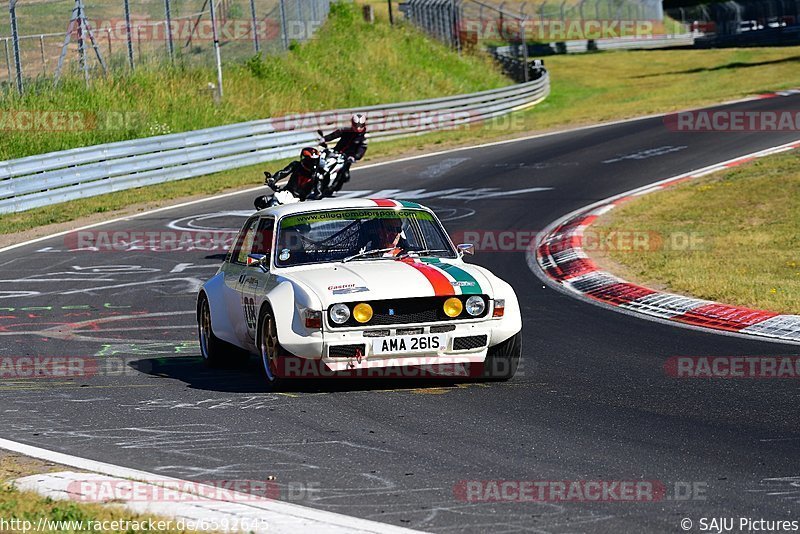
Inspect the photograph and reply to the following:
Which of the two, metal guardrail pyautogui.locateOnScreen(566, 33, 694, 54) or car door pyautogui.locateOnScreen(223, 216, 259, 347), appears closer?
car door pyautogui.locateOnScreen(223, 216, 259, 347)

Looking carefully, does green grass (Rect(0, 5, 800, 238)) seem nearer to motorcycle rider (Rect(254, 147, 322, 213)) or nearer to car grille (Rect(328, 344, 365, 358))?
motorcycle rider (Rect(254, 147, 322, 213))

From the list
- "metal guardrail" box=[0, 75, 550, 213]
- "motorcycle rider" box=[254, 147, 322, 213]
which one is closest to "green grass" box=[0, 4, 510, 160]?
"metal guardrail" box=[0, 75, 550, 213]

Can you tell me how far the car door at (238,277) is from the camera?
980 cm

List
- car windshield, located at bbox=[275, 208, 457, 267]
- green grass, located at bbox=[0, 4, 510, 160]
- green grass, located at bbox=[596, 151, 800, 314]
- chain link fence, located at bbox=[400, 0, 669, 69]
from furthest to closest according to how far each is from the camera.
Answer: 1. chain link fence, located at bbox=[400, 0, 669, 69]
2. green grass, located at bbox=[0, 4, 510, 160]
3. green grass, located at bbox=[596, 151, 800, 314]
4. car windshield, located at bbox=[275, 208, 457, 267]

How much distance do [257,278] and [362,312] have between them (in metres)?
1.42

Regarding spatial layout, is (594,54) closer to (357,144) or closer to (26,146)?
(26,146)

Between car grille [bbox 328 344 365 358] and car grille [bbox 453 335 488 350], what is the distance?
0.70 meters

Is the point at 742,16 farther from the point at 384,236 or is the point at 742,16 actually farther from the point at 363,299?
the point at 363,299

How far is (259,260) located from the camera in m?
9.52

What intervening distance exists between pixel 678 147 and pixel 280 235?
1933cm

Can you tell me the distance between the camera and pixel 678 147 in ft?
90.0

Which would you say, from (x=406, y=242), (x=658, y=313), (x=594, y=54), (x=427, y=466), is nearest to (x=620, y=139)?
(x=658, y=313)

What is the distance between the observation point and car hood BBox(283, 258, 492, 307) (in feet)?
27.9

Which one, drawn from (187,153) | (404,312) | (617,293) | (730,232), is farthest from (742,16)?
(404,312)
